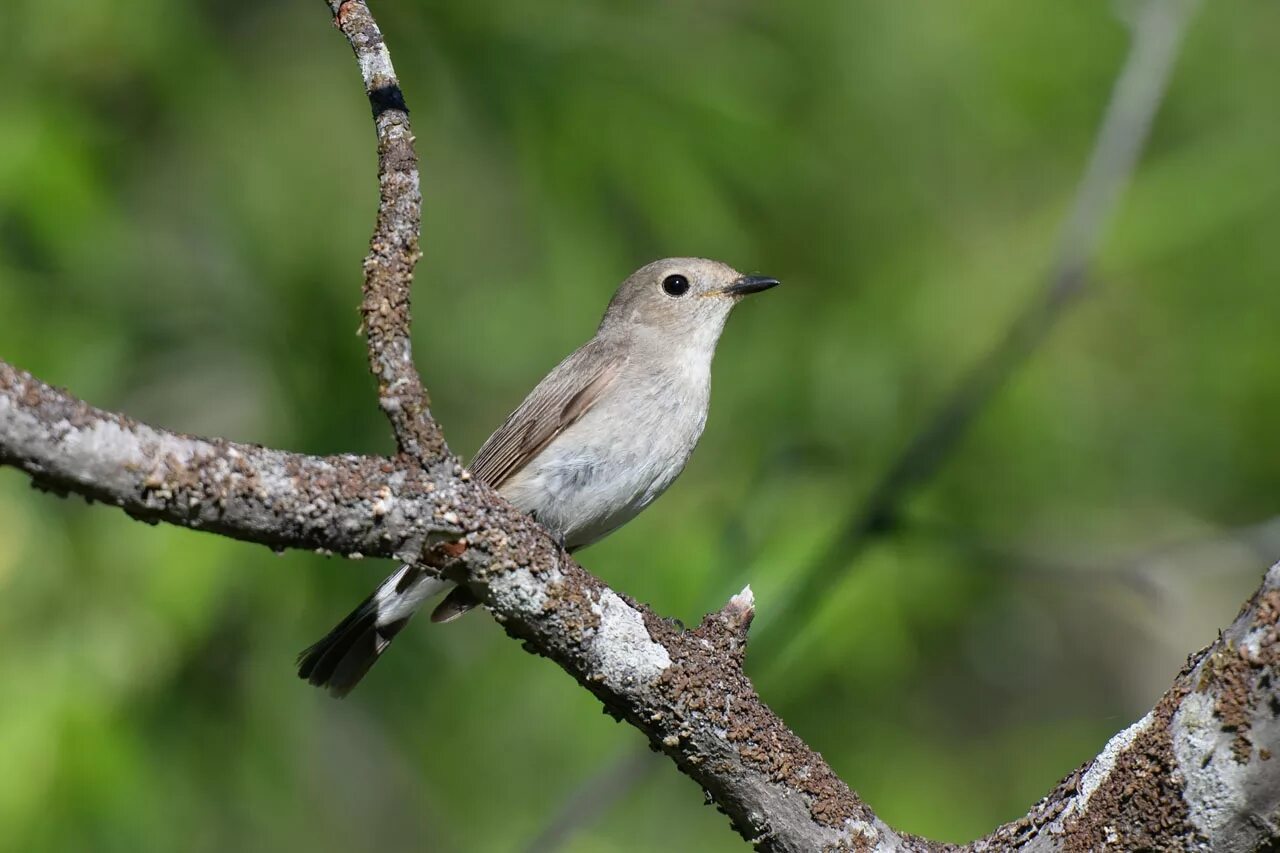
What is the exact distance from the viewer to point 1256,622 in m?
2.23

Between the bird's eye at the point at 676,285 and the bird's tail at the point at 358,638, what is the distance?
160 centimetres

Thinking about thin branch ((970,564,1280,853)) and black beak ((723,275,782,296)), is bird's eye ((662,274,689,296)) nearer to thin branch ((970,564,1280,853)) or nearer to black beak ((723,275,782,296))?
black beak ((723,275,782,296))

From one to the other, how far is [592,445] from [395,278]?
2130 millimetres

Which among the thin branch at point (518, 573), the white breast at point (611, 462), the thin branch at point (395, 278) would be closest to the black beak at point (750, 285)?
the white breast at point (611, 462)

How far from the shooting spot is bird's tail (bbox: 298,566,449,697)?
446 cm

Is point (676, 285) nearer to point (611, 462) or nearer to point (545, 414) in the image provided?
point (545, 414)

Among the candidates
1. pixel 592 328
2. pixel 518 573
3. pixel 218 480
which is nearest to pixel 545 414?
pixel 592 328

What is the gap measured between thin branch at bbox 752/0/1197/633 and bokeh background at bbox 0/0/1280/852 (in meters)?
0.08

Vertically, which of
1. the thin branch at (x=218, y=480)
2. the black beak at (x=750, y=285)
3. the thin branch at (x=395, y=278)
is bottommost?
the thin branch at (x=218, y=480)

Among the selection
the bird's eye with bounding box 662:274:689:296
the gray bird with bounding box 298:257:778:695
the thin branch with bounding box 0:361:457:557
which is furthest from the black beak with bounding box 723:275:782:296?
the thin branch with bounding box 0:361:457:557

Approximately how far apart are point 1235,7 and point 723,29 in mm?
2790

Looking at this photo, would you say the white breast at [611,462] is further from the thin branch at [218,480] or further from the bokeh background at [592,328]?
the thin branch at [218,480]

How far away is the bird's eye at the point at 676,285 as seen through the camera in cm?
538

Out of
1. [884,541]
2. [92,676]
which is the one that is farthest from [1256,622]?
[92,676]
